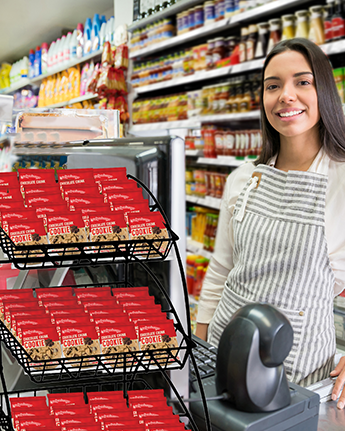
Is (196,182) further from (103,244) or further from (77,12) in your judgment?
(77,12)

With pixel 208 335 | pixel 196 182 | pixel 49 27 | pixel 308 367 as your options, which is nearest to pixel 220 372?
pixel 308 367

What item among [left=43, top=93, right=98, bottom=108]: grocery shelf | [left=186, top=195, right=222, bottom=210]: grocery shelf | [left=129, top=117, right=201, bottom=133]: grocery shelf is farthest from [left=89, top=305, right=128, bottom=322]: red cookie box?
[left=43, top=93, right=98, bottom=108]: grocery shelf

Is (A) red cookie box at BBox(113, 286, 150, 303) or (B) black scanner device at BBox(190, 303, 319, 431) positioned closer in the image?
(B) black scanner device at BBox(190, 303, 319, 431)

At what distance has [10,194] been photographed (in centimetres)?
79

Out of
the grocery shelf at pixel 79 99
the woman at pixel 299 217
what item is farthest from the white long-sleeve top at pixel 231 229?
the grocery shelf at pixel 79 99

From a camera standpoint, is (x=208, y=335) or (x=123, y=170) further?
(x=208, y=335)

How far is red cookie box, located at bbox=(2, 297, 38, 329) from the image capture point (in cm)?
78

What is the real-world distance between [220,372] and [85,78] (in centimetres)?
538

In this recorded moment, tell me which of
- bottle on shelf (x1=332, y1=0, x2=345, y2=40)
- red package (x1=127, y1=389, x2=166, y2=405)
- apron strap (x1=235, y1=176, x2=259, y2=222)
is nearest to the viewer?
red package (x1=127, y1=389, x2=166, y2=405)

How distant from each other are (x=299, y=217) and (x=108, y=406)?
2.87 ft

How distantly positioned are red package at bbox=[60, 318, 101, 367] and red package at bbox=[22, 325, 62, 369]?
0.01 metres

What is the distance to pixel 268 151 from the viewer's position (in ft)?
5.45

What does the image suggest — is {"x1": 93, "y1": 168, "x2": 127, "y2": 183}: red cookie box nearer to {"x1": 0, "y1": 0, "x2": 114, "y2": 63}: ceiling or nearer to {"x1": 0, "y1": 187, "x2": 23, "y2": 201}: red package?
{"x1": 0, "y1": 187, "x2": 23, "y2": 201}: red package

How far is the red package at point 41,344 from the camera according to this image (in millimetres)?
702
